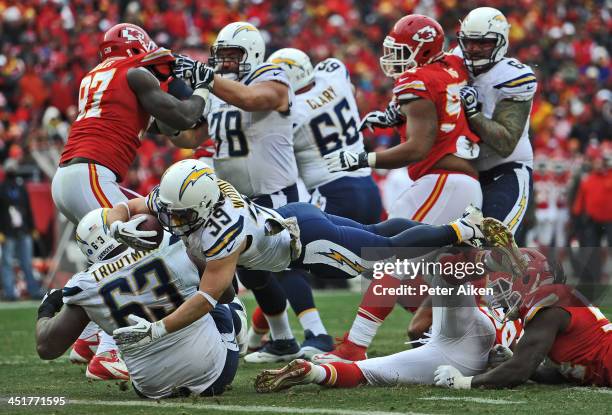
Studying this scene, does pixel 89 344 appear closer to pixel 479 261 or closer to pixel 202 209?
pixel 202 209

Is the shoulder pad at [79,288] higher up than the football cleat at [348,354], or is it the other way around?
the shoulder pad at [79,288]

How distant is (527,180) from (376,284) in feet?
4.56

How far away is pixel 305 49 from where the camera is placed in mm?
21422

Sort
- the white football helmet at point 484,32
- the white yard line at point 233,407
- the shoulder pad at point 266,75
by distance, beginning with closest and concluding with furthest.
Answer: the white yard line at point 233,407, the white football helmet at point 484,32, the shoulder pad at point 266,75

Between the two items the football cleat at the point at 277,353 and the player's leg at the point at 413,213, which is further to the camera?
the football cleat at the point at 277,353

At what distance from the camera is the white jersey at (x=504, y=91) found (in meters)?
7.00

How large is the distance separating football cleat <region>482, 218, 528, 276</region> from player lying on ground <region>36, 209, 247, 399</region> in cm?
141

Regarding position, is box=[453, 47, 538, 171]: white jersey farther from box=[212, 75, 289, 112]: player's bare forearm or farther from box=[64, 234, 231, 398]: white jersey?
box=[64, 234, 231, 398]: white jersey

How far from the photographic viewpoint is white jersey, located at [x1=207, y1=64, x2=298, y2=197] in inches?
298

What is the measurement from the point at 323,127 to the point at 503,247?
2973 mm

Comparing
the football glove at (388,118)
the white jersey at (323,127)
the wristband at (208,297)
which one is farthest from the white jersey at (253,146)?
the wristband at (208,297)

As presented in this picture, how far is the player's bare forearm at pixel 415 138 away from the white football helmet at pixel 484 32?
61 centimetres

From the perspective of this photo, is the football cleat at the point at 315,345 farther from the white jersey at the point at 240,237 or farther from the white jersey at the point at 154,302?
the white jersey at the point at 154,302

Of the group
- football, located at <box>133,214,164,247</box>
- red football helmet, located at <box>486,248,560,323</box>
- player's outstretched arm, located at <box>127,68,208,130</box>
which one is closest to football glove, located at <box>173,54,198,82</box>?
player's outstretched arm, located at <box>127,68,208,130</box>
